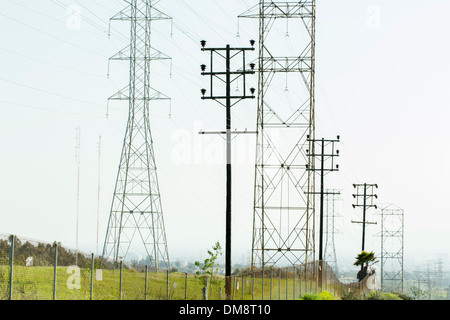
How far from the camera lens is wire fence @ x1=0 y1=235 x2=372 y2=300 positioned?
23281mm

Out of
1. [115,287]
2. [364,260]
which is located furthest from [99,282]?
[364,260]

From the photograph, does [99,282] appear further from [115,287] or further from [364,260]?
[364,260]

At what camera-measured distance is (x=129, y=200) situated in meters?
42.7

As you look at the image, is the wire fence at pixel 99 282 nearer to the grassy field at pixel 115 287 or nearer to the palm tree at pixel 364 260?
the grassy field at pixel 115 287

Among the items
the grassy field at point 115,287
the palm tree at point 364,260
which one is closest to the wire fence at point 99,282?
the grassy field at point 115,287

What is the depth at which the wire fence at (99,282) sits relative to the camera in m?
23.3

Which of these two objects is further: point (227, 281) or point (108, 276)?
point (108, 276)

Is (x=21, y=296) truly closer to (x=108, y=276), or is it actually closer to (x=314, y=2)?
(x=108, y=276)

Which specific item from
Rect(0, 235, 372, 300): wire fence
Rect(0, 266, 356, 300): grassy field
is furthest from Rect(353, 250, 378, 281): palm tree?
Rect(0, 266, 356, 300): grassy field

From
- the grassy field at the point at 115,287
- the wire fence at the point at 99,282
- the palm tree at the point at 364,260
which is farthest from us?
the palm tree at the point at 364,260

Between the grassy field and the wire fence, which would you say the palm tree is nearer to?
the wire fence

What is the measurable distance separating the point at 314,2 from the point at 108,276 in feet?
71.8

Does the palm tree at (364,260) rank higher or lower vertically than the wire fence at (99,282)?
lower
